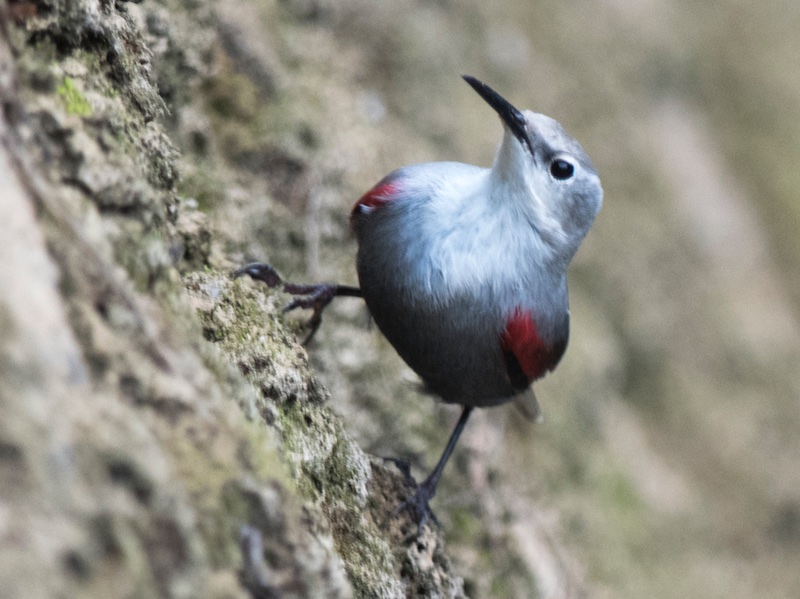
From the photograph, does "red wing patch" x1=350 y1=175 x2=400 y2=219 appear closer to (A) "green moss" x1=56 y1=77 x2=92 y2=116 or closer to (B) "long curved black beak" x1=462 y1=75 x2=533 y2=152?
(B) "long curved black beak" x1=462 y1=75 x2=533 y2=152

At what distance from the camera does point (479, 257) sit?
319 cm

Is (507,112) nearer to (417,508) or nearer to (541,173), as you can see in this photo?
(541,173)

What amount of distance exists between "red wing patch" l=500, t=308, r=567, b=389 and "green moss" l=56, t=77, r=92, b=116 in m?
1.76

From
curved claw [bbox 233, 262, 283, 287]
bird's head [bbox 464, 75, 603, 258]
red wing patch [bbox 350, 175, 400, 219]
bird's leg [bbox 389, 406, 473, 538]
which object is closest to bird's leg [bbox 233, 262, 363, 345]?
curved claw [bbox 233, 262, 283, 287]

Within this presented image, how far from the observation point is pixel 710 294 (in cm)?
909

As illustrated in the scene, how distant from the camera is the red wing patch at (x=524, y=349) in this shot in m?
3.22

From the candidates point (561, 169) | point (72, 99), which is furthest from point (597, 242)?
point (72, 99)

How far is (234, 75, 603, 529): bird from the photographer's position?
318 cm

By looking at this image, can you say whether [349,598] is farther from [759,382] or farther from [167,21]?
[759,382]

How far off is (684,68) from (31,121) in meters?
10.0

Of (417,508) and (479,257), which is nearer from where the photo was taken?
(479,257)

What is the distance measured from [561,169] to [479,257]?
0.54 meters

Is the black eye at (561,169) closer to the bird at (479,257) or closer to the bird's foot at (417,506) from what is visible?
the bird at (479,257)

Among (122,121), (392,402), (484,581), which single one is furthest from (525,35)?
(122,121)
